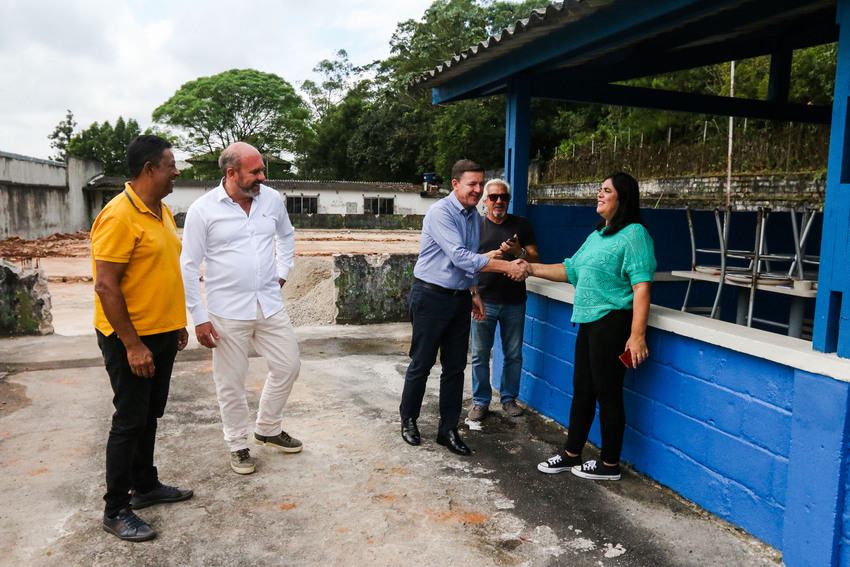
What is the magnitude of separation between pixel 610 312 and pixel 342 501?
1726mm

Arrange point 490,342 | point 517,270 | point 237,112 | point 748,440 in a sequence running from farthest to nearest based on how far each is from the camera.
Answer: point 237,112
point 490,342
point 517,270
point 748,440

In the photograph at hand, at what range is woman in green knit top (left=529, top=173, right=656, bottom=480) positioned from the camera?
328 cm

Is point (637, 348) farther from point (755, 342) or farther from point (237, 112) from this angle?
point (237, 112)

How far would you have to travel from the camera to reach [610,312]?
340 centimetres

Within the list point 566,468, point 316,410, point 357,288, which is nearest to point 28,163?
point 357,288

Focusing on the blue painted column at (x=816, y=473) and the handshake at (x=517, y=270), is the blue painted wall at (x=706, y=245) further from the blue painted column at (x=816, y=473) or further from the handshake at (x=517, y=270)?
the blue painted column at (x=816, y=473)

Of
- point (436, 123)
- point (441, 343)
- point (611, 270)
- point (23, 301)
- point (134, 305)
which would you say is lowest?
point (23, 301)

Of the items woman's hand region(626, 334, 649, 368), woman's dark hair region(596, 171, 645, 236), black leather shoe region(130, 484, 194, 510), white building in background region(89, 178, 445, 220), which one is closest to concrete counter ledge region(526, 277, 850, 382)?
woman's hand region(626, 334, 649, 368)

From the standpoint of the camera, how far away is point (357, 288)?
791cm

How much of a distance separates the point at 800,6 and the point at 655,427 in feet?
9.14

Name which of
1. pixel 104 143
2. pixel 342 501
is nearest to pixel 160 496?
pixel 342 501

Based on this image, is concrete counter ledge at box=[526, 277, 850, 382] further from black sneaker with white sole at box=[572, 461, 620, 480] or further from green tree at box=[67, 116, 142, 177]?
green tree at box=[67, 116, 142, 177]

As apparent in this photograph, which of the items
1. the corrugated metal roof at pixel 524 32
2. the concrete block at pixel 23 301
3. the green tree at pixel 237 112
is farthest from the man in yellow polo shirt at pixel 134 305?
the green tree at pixel 237 112

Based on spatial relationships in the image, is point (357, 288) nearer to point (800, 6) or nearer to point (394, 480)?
point (394, 480)
